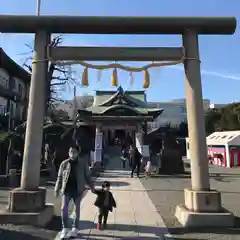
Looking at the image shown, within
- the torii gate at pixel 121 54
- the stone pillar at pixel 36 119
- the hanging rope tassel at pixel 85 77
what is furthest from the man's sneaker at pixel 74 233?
the hanging rope tassel at pixel 85 77

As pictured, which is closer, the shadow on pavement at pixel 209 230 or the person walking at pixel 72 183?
the person walking at pixel 72 183

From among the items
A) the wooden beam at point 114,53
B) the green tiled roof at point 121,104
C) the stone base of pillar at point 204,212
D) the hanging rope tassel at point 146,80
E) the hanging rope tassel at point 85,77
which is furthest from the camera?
the green tiled roof at point 121,104

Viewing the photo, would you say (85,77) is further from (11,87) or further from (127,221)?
(11,87)

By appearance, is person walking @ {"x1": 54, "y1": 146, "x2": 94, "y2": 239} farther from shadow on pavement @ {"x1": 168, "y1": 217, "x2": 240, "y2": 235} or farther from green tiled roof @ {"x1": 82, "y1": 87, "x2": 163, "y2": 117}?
green tiled roof @ {"x1": 82, "y1": 87, "x2": 163, "y2": 117}

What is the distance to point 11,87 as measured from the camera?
132ft

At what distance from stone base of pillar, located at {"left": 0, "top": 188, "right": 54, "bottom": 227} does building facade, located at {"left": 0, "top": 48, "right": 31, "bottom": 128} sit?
28262 mm

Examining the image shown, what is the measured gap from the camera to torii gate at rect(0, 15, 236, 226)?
7.21 meters

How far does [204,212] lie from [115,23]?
480 centimetres

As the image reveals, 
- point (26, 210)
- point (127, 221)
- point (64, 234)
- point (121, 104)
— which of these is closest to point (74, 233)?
point (64, 234)

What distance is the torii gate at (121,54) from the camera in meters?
7.21

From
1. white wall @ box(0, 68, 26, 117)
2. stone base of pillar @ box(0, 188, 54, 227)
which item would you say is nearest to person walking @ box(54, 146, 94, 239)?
stone base of pillar @ box(0, 188, 54, 227)

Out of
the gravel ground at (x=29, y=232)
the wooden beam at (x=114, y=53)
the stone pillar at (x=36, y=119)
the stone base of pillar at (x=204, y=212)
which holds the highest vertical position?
the wooden beam at (x=114, y=53)

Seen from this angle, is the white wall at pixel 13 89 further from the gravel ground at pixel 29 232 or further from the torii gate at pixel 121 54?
the gravel ground at pixel 29 232

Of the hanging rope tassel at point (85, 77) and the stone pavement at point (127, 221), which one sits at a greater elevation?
the hanging rope tassel at point (85, 77)
